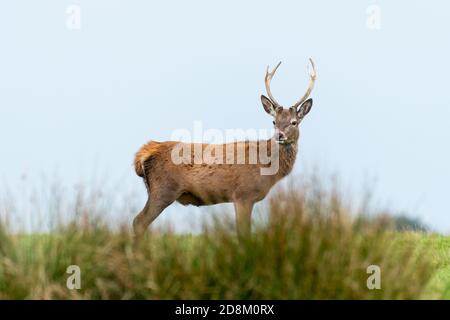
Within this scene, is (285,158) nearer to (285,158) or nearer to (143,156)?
(285,158)

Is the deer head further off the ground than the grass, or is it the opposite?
the deer head

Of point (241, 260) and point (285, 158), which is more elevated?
point (285, 158)

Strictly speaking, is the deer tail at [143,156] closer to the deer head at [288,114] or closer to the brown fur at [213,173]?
the brown fur at [213,173]

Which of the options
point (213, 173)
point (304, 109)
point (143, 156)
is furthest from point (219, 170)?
point (304, 109)

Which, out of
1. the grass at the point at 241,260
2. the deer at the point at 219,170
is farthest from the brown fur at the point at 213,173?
the grass at the point at 241,260

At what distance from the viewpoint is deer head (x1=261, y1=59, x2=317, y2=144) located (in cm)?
1248

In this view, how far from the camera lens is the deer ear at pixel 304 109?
12.7 m

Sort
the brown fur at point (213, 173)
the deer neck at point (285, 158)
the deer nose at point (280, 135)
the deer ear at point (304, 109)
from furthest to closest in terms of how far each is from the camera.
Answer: the deer neck at point (285, 158)
the deer ear at point (304, 109)
the brown fur at point (213, 173)
the deer nose at point (280, 135)

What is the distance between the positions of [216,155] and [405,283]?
5400mm

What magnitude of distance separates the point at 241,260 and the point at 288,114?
5339 mm

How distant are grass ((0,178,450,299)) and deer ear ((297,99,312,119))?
462 cm

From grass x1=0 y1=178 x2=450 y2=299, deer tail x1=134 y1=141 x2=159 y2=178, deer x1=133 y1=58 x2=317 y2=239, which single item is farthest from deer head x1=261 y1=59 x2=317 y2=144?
grass x1=0 y1=178 x2=450 y2=299

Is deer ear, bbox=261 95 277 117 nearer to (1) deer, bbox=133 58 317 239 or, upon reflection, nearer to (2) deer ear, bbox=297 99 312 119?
(1) deer, bbox=133 58 317 239

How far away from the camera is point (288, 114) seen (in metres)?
12.5
